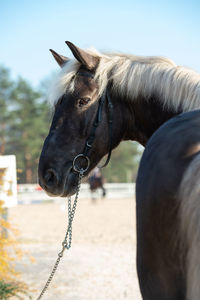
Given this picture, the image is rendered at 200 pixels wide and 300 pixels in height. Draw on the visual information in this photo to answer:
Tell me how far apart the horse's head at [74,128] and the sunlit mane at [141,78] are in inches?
0.4

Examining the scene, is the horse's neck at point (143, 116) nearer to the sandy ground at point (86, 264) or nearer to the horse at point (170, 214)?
the horse at point (170, 214)

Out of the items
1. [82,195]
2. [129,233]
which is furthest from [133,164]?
[129,233]

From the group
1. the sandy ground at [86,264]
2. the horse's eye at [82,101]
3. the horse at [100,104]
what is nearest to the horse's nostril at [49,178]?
the horse at [100,104]

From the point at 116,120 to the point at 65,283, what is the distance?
341 centimetres

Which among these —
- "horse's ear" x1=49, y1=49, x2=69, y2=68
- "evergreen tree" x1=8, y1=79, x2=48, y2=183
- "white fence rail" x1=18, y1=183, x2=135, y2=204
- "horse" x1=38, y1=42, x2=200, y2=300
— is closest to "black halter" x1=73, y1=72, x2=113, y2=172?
"horse" x1=38, y1=42, x2=200, y2=300

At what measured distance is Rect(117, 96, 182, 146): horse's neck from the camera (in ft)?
8.59

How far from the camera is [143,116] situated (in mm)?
2711

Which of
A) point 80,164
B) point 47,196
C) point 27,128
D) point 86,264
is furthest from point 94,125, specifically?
point 27,128

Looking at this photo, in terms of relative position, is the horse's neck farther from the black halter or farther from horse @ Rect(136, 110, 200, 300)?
horse @ Rect(136, 110, 200, 300)

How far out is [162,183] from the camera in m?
1.40

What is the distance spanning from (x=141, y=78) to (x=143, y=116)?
10.4 inches

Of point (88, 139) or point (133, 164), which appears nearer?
point (88, 139)

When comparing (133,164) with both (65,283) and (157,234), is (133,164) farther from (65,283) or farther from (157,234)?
(157,234)

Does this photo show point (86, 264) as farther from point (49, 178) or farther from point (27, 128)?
point (27, 128)
